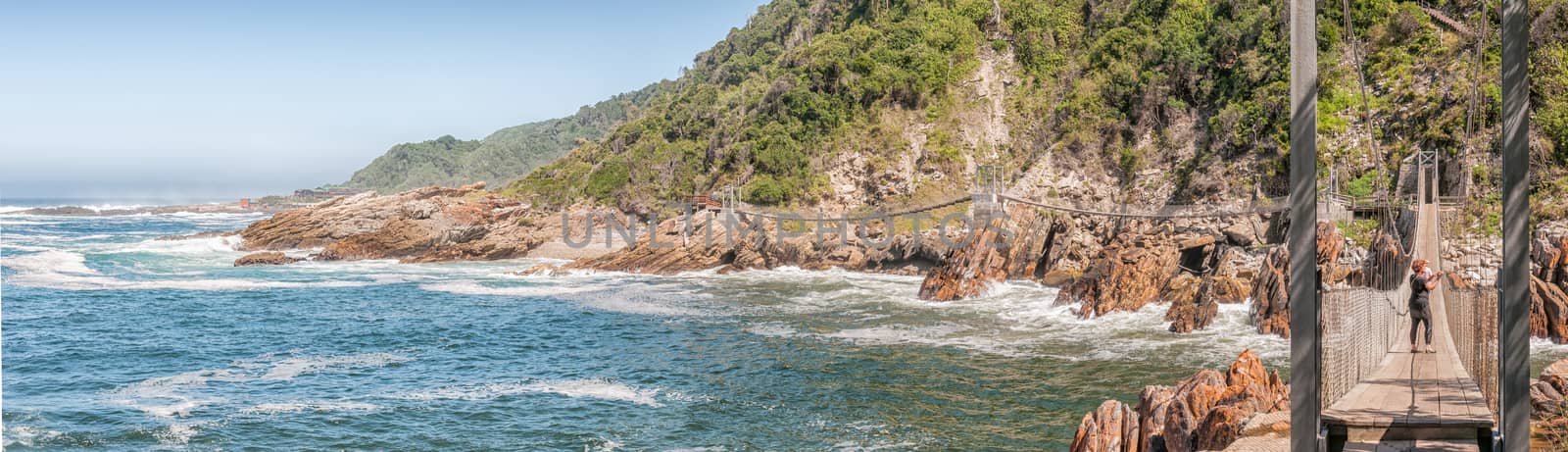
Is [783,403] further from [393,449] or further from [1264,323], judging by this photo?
[1264,323]

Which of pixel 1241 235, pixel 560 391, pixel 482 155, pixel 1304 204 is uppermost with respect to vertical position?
pixel 482 155

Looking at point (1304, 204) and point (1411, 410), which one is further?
point (1411, 410)

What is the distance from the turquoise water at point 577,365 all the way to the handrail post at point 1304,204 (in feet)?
21.8

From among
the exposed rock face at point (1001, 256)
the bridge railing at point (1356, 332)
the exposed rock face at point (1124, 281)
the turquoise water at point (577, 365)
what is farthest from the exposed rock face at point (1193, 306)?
the bridge railing at point (1356, 332)

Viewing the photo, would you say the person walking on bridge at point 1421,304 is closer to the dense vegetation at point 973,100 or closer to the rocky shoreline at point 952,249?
the rocky shoreline at point 952,249

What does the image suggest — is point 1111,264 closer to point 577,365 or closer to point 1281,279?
point 1281,279

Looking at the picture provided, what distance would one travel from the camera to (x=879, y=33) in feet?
142

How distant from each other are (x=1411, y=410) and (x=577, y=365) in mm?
12818

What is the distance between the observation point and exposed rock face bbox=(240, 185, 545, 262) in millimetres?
38156

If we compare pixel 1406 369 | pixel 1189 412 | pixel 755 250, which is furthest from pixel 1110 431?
pixel 755 250

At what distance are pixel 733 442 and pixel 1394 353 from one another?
6.57 meters

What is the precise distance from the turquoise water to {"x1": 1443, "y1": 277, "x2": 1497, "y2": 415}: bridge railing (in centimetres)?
381

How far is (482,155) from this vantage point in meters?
121

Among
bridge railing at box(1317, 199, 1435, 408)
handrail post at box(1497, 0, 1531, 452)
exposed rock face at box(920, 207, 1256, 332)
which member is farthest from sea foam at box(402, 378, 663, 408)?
handrail post at box(1497, 0, 1531, 452)
